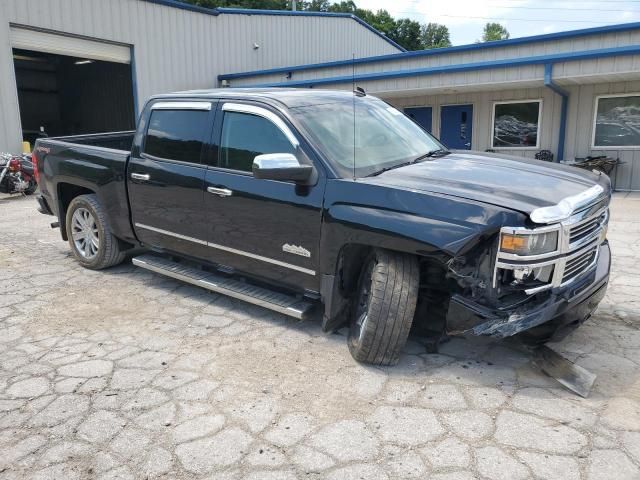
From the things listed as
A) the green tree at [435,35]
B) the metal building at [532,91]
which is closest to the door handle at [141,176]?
the metal building at [532,91]

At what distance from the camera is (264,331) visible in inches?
170

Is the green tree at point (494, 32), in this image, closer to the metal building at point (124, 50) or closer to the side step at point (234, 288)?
the metal building at point (124, 50)

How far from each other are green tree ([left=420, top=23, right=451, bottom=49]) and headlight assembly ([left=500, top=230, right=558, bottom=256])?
2365 inches

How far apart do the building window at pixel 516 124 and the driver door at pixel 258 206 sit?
38.3 ft

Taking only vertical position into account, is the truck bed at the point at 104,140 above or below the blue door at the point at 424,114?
below

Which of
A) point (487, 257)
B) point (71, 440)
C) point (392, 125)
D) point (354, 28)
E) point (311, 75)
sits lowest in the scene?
point (71, 440)

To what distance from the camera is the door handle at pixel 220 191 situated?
4.29 m

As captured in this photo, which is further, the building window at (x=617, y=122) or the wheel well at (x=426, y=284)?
the building window at (x=617, y=122)

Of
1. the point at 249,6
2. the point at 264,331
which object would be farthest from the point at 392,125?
the point at 249,6

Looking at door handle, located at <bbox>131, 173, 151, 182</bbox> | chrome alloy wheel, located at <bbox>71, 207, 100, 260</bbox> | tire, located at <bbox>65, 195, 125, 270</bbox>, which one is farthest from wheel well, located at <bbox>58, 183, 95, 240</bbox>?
door handle, located at <bbox>131, 173, 151, 182</bbox>

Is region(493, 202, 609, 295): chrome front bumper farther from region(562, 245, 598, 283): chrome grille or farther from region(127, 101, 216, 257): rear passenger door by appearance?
region(127, 101, 216, 257): rear passenger door

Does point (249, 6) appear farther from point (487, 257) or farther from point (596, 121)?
point (487, 257)

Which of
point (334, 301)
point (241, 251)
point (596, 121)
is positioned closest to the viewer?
point (334, 301)

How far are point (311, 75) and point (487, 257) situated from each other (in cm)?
1554
